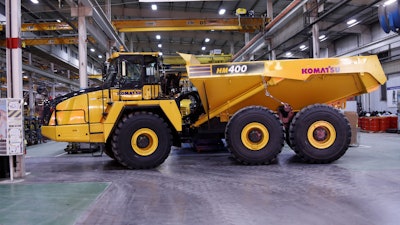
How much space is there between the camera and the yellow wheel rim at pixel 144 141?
24.0 ft

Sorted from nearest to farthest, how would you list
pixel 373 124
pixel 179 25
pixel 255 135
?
pixel 255 135 → pixel 179 25 → pixel 373 124

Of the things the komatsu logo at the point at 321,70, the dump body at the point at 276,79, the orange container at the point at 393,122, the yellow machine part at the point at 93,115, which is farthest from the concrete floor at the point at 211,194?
the orange container at the point at 393,122

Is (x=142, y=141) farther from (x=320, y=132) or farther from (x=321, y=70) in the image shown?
(x=321, y=70)

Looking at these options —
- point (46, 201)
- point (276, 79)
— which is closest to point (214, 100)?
point (276, 79)

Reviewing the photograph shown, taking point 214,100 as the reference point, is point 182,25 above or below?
above

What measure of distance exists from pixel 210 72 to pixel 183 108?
228 cm

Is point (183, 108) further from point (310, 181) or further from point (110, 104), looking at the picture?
point (310, 181)

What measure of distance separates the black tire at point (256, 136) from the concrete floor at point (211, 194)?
0.29 metres

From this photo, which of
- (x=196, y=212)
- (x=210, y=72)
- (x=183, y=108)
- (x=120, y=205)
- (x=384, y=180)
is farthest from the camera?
(x=183, y=108)

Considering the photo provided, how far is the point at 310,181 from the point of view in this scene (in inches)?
228

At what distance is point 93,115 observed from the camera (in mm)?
7457

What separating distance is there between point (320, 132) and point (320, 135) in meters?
0.07

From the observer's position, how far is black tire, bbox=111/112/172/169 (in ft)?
23.8

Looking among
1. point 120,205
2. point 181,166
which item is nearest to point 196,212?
point 120,205
